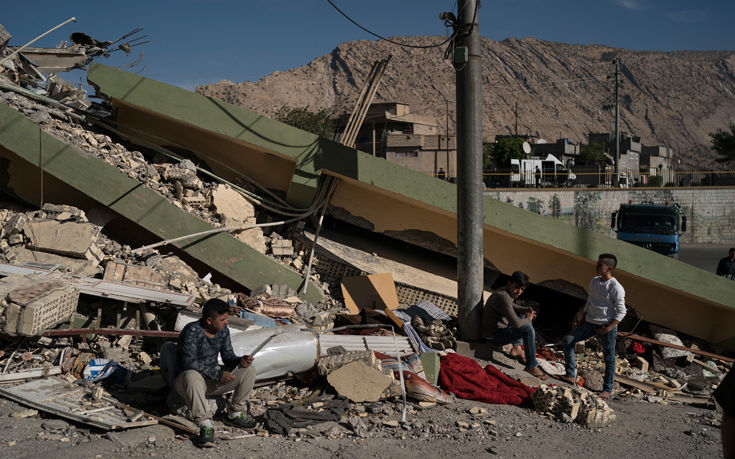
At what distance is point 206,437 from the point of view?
160 inches

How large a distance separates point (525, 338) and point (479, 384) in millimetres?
987

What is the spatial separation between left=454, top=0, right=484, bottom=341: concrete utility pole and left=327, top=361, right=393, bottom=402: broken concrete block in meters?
1.92

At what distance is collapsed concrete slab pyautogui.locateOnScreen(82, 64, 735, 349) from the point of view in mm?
7801

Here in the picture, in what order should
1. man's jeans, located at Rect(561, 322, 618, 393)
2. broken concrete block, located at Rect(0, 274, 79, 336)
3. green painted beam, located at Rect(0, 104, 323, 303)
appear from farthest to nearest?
green painted beam, located at Rect(0, 104, 323, 303), man's jeans, located at Rect(561, 322, 618, 393), broken concrete block, located at Rect(0, 274, 79, 336)

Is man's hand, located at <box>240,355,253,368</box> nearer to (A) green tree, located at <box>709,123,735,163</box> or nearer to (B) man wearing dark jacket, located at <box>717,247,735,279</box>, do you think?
(B) man wearing dark jacket, located at <box>717,247,735,279</box>

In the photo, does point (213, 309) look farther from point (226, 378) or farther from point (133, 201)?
point (133, 201)

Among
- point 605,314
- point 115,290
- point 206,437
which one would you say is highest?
point 115,290

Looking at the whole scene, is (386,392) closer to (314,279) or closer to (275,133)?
(314,279)

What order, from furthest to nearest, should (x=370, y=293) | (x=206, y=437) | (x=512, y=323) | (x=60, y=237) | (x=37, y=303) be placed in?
(x=370, y=293), (x=60, y=237), (x=512, y=323), (x=37, y=303), (x=206, y=437)

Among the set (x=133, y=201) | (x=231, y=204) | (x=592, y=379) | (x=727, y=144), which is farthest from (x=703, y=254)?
(x=133, y=201)

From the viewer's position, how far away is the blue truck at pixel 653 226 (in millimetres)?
14227

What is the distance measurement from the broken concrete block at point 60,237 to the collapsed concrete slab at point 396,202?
2.07m

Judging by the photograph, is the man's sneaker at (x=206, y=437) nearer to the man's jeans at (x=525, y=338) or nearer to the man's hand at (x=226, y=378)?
the man's hand at (x=226, y=378)

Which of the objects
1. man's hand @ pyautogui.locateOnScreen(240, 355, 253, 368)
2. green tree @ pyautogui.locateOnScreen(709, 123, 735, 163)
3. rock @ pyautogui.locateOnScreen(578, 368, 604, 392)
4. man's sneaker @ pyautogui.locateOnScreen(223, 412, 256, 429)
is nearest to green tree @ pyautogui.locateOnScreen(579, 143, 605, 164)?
green tree @ pyautogui.locateOnScreen(709, 123, 735, 163)
